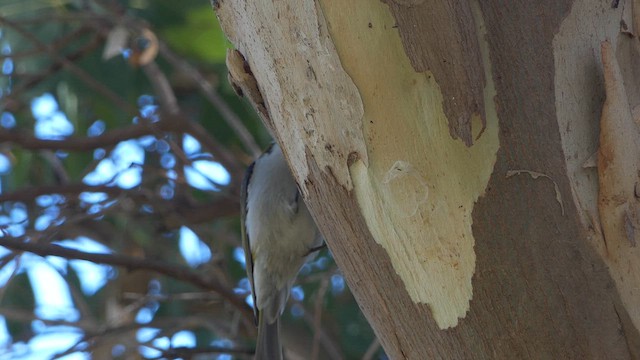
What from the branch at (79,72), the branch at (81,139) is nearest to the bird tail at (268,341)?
the branch at (81,139)

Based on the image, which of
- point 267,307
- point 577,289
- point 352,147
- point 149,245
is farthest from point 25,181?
point 577,289

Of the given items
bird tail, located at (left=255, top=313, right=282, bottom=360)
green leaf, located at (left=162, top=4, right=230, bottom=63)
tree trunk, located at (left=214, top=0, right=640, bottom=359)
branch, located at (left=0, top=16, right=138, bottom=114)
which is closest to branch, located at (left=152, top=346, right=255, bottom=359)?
bird tail, located at (left=255, top=313, right=282, bottom=360)

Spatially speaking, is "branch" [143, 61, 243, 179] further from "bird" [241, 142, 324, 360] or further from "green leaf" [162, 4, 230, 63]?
"bird" [241, 142, 324, 360]

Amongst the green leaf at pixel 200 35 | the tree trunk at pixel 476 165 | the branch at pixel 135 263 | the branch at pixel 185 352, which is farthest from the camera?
the green leaf at pixel 200 35

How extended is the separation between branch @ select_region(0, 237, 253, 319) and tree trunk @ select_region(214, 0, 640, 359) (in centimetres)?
115

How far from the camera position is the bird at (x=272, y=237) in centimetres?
288

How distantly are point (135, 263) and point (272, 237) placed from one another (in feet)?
1.83

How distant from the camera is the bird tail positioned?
2916 mm

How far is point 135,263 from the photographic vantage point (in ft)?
8.31

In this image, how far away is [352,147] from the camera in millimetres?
1258

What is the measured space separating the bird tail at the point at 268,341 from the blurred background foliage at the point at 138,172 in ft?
0.31

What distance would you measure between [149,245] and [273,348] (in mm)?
1152

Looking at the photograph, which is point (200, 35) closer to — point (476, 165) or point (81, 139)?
point (81, 139)

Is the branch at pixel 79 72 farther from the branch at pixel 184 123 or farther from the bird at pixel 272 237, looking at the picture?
the bird at pixel 272 237
